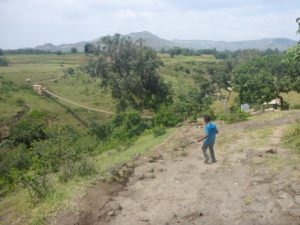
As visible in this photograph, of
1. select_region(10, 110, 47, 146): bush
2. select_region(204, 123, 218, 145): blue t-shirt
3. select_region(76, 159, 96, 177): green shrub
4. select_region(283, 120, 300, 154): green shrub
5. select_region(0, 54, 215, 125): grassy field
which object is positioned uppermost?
select_region(204, 123, 218, 145): blue t-shirt

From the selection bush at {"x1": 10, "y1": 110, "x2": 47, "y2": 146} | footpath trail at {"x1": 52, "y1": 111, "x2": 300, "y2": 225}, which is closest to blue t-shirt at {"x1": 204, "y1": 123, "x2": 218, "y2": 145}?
footpath trail at {"x1": 52, "y1": 111, "x2": 300, "y2": 225}

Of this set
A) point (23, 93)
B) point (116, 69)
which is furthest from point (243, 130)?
point (23, 93)

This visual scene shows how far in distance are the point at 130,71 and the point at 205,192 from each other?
2125 cm

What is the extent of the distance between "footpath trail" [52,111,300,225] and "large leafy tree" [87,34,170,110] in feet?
53.0

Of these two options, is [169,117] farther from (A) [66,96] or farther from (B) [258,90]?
(A) [66,96]

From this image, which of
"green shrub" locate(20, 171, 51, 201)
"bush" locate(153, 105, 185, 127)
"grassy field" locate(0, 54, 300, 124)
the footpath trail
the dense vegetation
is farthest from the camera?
"grassy field" locate(0, 54, 300, 124)

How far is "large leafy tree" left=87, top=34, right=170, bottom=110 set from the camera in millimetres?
28156

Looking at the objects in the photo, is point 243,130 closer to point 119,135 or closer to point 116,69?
point 119,135

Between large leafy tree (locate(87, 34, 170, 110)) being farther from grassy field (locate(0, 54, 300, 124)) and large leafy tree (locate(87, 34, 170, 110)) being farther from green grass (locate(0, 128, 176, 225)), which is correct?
green grass (locate(0, 128, 176, 225))

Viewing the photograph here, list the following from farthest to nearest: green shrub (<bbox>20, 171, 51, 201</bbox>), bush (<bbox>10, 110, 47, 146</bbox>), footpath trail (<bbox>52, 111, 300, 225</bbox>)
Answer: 1. bush (<bbox>10, 110, 47, 146</bbox>)
2. green shrub (<bbox>20, 171, 51, 201</bbox>)
3. footpath trail (<bbox>52, 111, 300, 225</bbox>)

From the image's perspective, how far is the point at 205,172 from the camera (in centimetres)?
1006

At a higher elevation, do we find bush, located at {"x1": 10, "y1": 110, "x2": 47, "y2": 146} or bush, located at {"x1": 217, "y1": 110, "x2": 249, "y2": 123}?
bush, located at {"x1": 217, "y1": 110, "x2": 249, "y2": 123}

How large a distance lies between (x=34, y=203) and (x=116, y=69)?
69.2 feet

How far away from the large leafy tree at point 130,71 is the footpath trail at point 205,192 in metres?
16.2
